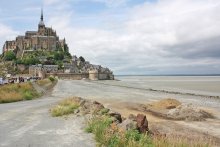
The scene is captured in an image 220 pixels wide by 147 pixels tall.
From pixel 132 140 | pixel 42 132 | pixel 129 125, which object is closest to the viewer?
pixel 132 140

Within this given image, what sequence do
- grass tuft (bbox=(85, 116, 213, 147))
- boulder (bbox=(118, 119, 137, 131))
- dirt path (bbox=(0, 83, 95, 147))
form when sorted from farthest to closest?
boulder (bbox=(118, 119, 137, 131))
dirt path (bbox=(0, 83, 95, 147))
grass tuft (bbox=(85, 116, 213, 147))

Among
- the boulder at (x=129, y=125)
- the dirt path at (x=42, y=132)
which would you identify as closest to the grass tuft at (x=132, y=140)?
the dirt path at (x=42, y=132)

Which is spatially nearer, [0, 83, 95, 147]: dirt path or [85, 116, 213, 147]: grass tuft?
[85, 116, 213, 147]: grass tuft

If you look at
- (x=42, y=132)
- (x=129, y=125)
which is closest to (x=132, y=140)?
(x=129, y=125)

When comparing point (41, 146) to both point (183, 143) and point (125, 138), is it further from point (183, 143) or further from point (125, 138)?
point (183, 143)

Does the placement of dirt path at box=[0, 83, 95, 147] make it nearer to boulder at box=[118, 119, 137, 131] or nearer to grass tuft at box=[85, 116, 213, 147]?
grass tuft at box=[85, 116, 213, 147]

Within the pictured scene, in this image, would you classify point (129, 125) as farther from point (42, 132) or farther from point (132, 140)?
point (42, 132)

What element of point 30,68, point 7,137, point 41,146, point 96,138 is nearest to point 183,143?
point 96,138

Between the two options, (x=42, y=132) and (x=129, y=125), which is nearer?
(x=129, y=125)

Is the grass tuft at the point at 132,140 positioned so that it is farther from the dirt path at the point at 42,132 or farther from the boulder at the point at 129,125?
the boulder at the point at 129,125

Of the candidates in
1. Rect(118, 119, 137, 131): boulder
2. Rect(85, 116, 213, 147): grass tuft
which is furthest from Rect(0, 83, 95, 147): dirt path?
Rect(118, 119, 137, 131): boulder

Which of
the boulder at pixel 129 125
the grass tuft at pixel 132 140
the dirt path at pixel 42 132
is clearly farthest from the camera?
the boulder at pixel 129 125

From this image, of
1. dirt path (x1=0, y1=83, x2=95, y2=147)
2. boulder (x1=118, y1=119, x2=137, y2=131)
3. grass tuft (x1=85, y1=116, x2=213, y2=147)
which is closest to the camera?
grass tuft (x1=85, y1=116, x2=213, y2=147)

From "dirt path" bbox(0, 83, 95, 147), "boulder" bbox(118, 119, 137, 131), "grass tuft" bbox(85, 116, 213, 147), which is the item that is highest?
"boulder" bbox(118, 119, 137, 131)
